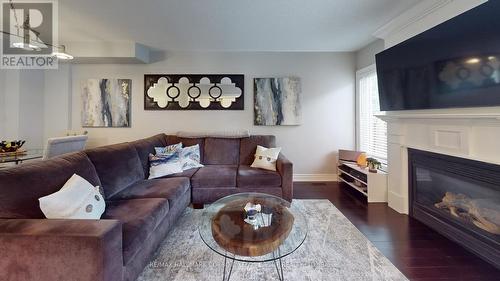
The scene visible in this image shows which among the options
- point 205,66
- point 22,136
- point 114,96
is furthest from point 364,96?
point 22,136

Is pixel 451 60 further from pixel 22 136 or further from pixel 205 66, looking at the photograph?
pixel 22 136

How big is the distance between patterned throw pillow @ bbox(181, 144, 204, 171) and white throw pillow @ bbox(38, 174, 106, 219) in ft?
5.31

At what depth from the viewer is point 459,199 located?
7.48 feet

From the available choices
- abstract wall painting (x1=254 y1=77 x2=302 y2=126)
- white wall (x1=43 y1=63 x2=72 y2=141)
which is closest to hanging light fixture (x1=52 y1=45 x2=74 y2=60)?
white wall (x1=43 y1=63 x2=72 y2=141)

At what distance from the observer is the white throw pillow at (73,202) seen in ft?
4.75

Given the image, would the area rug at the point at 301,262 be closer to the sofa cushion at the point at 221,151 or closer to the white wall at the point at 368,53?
the sofa cushion at the point at 221,151

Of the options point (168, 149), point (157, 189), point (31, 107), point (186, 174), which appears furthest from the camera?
point (31, 107)

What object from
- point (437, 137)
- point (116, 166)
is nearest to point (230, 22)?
point (116, 166)

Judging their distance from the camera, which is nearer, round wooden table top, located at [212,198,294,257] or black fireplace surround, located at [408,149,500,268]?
round wooden table top, located at [212,198,294,257]

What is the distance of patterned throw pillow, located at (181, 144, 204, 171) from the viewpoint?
3.40 metres

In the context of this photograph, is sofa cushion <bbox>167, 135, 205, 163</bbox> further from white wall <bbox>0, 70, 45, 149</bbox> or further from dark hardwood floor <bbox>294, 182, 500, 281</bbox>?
white wall <bbox>0, 70, 45, 149</bbox>

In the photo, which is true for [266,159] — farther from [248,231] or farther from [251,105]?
[248,231]

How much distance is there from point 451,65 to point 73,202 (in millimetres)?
3209

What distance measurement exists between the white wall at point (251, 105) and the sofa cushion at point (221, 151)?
623 mm
